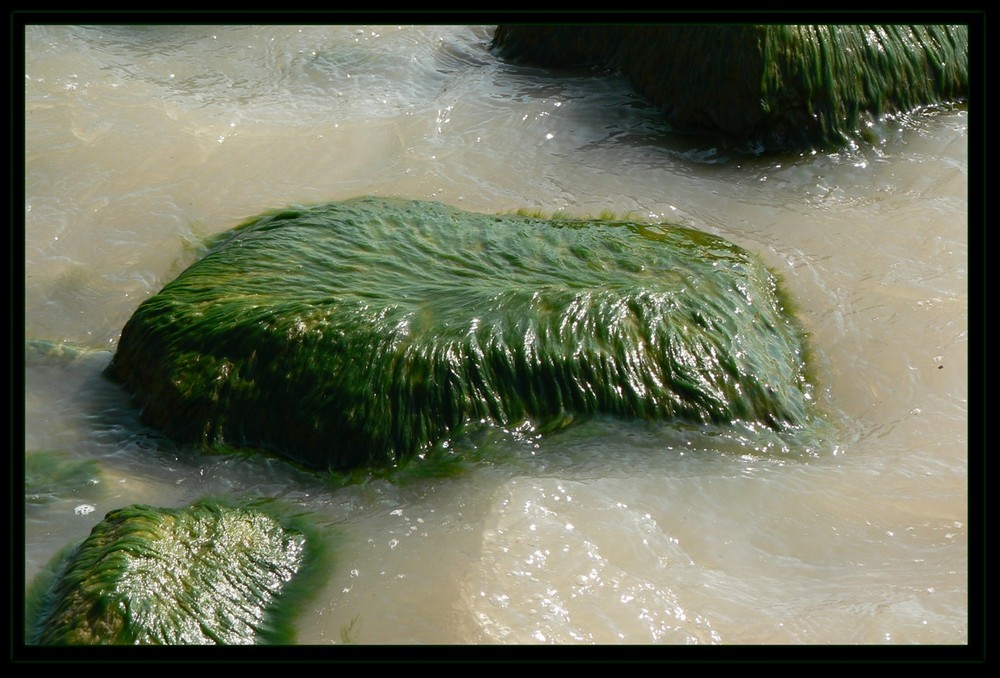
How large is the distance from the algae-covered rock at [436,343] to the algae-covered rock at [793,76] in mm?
1421

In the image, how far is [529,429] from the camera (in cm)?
345

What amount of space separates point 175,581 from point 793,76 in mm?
3888

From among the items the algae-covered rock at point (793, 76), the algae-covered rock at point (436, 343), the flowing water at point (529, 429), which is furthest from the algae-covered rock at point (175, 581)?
the algae-covered rock at point (793, 76)

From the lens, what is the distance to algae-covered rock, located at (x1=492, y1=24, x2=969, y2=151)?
5156 mm

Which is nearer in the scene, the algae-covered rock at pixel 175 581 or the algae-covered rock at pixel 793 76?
the algae-covered rock at pixel 175 581

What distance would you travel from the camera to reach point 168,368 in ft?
11.6

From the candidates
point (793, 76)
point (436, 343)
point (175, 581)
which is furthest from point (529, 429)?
point (793, 76)

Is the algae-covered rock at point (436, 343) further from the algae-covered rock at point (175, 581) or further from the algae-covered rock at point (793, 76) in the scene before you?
the algae-covered rock at point (793, 76)

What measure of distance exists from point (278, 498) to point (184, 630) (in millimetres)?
667

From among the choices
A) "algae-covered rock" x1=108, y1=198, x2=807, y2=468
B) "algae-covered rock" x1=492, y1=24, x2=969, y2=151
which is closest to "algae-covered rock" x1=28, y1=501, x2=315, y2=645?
"algae-covered rock" x1=108, y1=198, x2=807, y2=468

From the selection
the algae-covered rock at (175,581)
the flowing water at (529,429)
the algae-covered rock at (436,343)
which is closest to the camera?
the algae-covered rock at (175,581)

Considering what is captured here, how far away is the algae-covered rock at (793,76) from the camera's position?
16.9ft

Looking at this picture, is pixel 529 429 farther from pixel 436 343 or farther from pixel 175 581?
pixel 175 581
